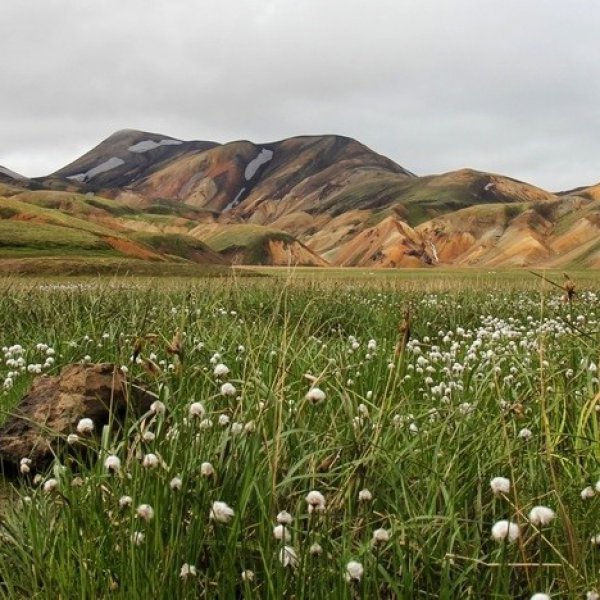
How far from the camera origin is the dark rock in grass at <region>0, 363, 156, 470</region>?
5684 millimetres

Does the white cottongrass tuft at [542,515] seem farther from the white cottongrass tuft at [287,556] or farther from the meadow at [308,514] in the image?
the white cottongrass tuft at [287,556]

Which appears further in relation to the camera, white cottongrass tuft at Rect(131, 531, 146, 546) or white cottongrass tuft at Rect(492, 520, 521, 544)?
white cottongrass tuft at Rect(131, 531, 146, 546)

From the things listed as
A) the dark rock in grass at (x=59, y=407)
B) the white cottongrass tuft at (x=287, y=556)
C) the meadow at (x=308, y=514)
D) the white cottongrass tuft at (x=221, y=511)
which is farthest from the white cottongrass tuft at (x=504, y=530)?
the dark rock in grass at (x=59, y=407)

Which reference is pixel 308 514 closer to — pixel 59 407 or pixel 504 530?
pixel 504 530

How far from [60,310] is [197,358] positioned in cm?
601

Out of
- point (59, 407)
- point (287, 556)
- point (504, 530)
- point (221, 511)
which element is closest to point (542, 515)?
point (504, 530)

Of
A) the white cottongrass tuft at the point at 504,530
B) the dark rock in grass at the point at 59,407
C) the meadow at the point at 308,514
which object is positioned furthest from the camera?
the dark rock in grass at the point at 59,407

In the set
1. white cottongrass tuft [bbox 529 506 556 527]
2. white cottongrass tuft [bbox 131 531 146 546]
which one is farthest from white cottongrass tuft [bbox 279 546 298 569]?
white cottongrass tuft [bbox 529 506 556 527]

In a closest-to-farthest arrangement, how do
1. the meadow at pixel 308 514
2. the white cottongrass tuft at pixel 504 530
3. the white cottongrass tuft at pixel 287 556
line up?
the white cottongrass tuft at pixel 504 530, the white cottongrass tuft at pixel 287 556, the meadow at pixel 308 514

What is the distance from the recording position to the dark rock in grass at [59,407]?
568cm

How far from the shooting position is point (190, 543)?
309cm

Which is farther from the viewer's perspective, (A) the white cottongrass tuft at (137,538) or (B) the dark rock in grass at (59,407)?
(B) the dark rock in grass at (59,407)

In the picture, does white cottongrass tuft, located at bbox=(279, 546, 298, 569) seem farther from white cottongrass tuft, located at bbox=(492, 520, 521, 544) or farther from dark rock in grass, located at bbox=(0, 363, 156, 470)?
dark rock in grass, located at bbox=(0, 363, 156, 470)

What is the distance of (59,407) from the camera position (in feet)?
19.6
